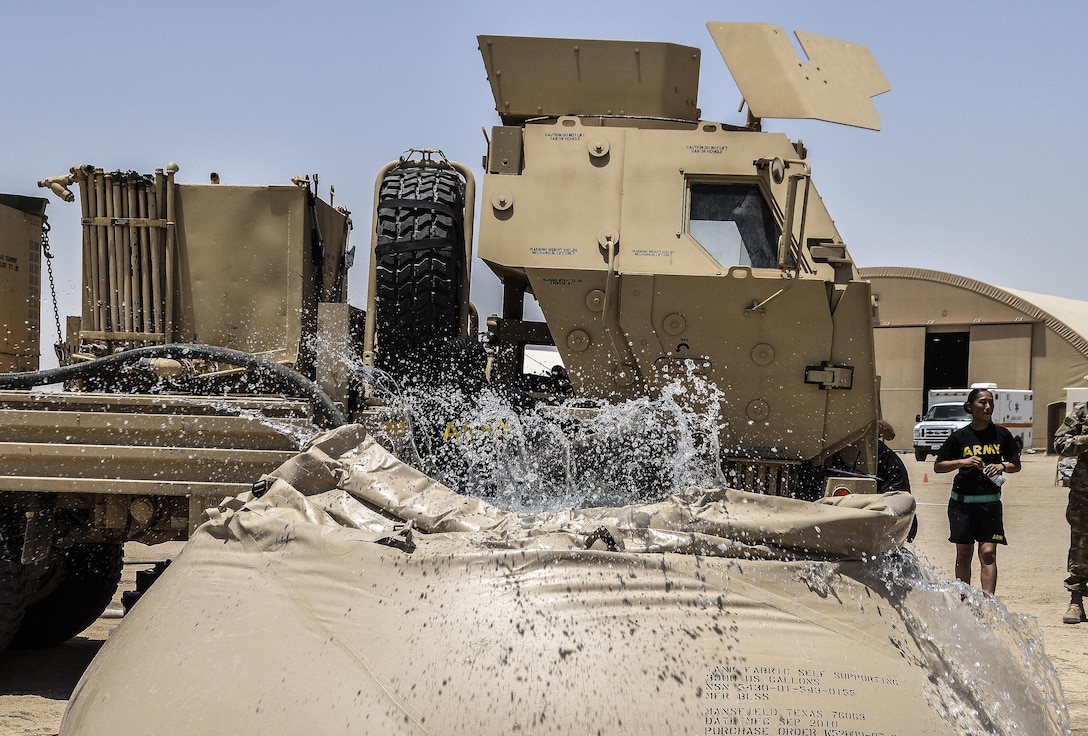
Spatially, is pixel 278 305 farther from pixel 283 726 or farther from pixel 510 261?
pixel 283 726

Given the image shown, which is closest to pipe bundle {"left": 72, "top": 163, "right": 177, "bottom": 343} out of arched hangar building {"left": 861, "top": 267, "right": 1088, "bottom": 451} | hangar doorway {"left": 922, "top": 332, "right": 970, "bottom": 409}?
arched hangar building {"left": 861, "top": 267, "right": 1088, "bottom": 451}

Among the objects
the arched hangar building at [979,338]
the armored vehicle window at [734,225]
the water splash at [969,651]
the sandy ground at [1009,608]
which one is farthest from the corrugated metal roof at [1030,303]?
the water splash at [969,651]

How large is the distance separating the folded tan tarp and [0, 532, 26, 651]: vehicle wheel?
1682 millimetres

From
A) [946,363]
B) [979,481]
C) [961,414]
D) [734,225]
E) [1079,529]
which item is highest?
[734,225]

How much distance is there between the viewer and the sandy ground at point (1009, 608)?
4320 mm

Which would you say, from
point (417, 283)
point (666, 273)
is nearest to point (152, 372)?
point (417, 283)

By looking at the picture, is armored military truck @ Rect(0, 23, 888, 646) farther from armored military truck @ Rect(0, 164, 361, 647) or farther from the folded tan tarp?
the folded tan tarp

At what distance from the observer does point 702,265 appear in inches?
184

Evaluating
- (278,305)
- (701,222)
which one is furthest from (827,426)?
(278,305)

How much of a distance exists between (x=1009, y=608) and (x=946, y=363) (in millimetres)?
24430

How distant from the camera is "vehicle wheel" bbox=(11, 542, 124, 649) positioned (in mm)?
5211

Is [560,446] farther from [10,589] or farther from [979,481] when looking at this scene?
[979,481]

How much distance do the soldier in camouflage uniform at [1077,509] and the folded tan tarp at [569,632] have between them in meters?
3.97

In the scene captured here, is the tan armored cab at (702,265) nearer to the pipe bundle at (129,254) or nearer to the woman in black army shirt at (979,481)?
the woman in black army shirt at (979,481)
